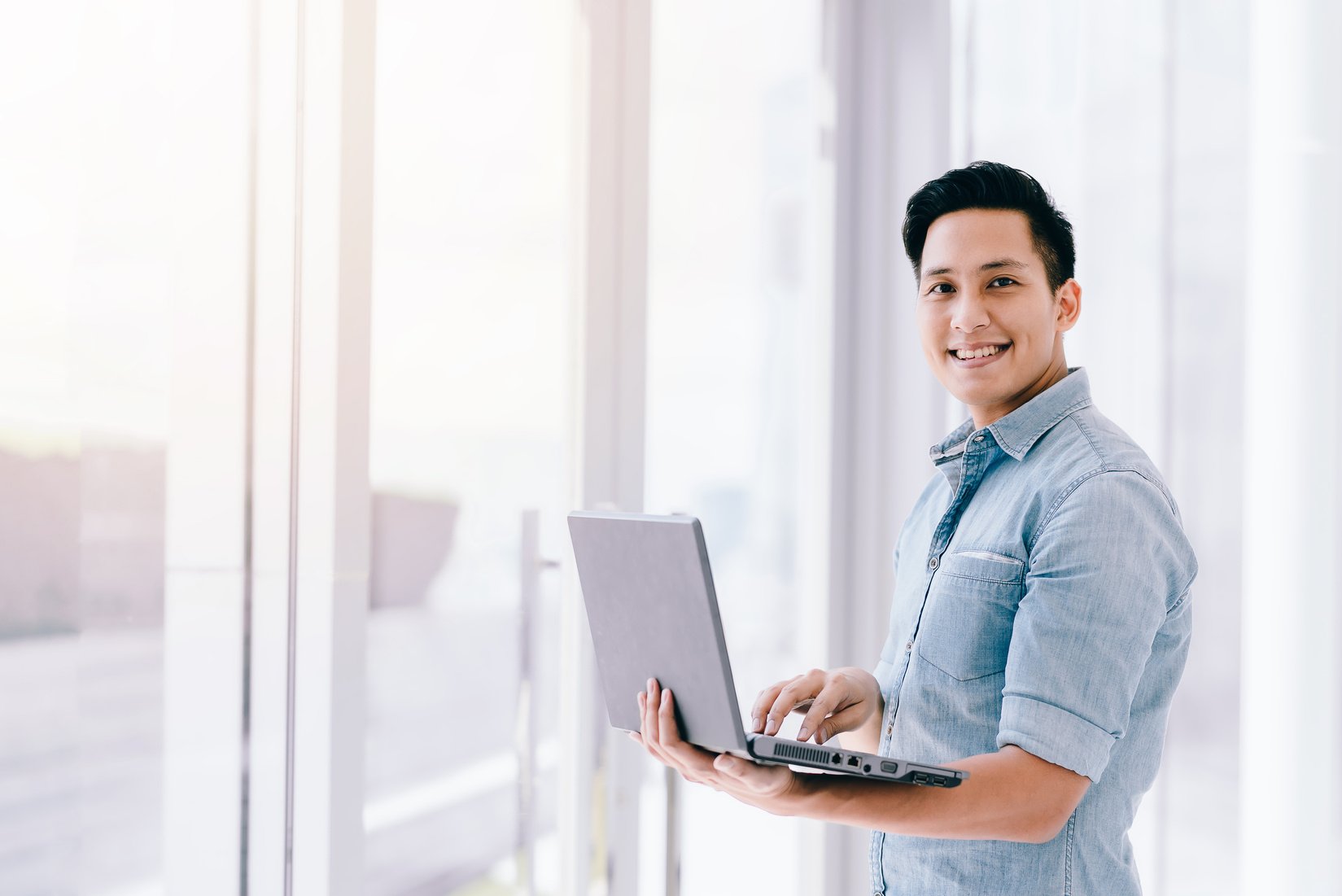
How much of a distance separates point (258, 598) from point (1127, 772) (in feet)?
3.41

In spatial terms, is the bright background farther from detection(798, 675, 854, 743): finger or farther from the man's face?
the man's face

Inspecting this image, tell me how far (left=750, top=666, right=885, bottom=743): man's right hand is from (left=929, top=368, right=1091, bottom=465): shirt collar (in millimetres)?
337

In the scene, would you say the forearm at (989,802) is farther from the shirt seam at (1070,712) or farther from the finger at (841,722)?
the finger at (841,722)

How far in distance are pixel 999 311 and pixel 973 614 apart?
0.34m

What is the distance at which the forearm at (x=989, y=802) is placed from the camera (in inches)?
36.4

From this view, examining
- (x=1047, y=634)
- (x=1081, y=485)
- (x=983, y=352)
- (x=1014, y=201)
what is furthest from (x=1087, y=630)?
(x=1014, y=201)

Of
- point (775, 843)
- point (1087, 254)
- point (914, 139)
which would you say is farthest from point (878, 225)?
point (775, 843)

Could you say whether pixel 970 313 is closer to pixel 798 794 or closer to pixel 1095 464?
pixel 1095 464

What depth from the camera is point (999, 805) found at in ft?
3.04

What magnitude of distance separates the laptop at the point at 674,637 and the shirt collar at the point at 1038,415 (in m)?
0.37

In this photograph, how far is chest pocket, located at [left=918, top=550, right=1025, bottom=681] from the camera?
3.41 feet

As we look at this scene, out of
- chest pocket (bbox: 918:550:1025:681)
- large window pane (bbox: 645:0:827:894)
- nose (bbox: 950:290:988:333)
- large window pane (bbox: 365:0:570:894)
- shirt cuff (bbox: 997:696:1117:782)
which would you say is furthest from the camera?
large window pane (bbox: 645:0:827:894)

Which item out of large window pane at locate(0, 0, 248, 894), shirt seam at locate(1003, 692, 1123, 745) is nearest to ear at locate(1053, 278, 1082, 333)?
shirt seam at locate(1003, 692, 1123, 745)

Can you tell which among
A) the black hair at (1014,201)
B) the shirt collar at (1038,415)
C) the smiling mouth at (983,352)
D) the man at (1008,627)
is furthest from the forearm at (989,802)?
the black hair at (1014,201)
